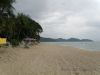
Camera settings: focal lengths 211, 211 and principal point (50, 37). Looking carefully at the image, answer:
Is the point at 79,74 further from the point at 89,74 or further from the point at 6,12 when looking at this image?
the point at 6,12

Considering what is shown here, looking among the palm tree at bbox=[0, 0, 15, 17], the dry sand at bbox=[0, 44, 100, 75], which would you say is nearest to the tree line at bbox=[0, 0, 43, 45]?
the palm tree at bbox=[0, 0, 15, 17]

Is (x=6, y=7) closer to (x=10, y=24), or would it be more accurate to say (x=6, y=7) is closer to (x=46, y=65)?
(x=10, y=24)

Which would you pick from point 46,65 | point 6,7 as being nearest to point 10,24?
point 6,7

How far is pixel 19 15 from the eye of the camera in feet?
184

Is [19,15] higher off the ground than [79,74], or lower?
higher

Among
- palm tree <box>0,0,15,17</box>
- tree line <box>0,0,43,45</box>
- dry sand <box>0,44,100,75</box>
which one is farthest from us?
tree line <box>0,0,43,45</box>

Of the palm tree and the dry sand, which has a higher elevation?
the palm tree

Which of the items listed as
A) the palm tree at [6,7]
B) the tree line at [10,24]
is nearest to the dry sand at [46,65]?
the palm tree at [6,7]

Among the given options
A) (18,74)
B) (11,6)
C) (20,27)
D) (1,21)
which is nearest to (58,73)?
(18,74)

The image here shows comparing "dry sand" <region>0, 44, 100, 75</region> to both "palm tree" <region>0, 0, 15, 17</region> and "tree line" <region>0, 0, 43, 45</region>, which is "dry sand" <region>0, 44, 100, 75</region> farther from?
"tree line" <region>0, 0, 43, 45</region>

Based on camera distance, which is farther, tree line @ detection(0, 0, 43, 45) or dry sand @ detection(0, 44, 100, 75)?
tree line @ detection(0, 0, 43, 45)

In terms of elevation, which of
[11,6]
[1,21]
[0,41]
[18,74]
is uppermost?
[11,6]

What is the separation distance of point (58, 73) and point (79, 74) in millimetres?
1079

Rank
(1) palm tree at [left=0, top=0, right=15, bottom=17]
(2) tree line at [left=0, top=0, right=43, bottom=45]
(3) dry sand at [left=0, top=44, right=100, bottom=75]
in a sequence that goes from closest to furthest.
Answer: (3) dry sand at [left=0, top=44, right=100, bottom=75] < (1) palm tree at [left=0, top=0, right=15, bottom=17] < (2) tree line at [left=0, top=0, right=43, bottom=45]
